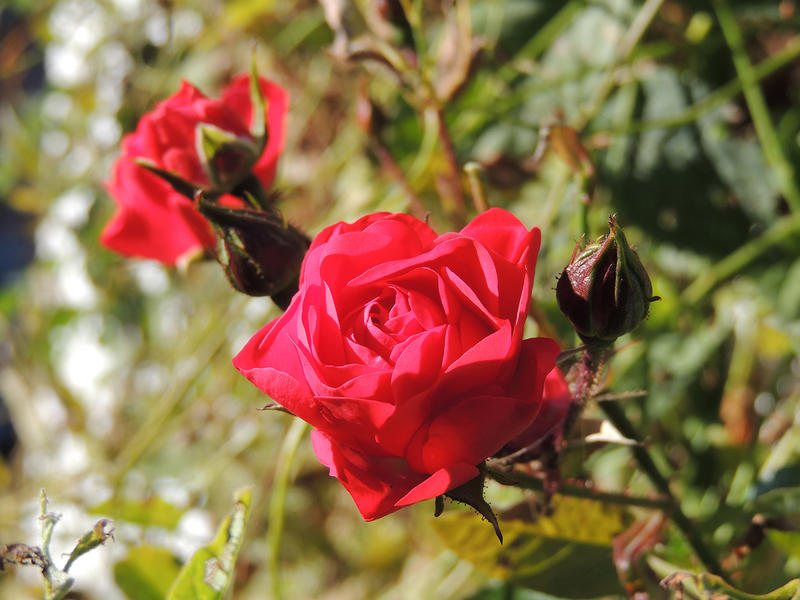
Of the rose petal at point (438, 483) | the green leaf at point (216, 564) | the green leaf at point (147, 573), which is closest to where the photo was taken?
the rose petal at point (438, 483)

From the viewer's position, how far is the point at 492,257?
0.71 ft

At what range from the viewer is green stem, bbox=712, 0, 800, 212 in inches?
18.4

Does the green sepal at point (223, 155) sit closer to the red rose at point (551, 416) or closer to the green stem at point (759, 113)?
the red rose at point (551, 416)

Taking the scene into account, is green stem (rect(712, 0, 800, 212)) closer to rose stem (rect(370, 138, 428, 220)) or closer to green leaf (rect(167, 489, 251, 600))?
rose stem (rect(370, 138, 428, 220))

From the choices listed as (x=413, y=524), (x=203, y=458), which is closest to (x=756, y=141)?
(x=413, y=524)

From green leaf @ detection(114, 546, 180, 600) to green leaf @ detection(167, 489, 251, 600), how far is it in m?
0.12

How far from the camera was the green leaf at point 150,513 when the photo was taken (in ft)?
1.49

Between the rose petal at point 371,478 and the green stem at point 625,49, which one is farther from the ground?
the green stem at point 625,49

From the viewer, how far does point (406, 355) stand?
0.65 ft

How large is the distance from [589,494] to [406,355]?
0.14 meters

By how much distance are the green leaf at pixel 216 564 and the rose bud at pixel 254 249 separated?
0.32ft

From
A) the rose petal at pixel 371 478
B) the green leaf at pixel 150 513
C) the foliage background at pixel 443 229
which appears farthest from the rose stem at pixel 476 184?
the green leaf at pixel 150 513

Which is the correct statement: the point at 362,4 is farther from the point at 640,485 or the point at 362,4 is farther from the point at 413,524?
the point at 413,524

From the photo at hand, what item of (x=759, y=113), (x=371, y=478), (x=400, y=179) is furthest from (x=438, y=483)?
(x=759, y=113)
